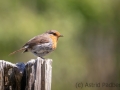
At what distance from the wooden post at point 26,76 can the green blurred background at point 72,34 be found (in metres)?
9.41

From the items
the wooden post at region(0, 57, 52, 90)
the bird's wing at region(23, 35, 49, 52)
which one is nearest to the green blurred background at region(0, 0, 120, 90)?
the bird's wing at region(23, 35, 49, 52)

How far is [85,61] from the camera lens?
17781 mm

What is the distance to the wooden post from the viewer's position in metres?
4.69

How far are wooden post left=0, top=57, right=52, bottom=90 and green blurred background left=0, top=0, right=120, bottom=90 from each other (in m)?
9.41

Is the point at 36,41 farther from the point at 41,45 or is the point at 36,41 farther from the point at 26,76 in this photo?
the point at 26,76

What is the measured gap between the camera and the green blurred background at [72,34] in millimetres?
14884

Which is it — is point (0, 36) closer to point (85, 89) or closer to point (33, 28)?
point (33, 28)

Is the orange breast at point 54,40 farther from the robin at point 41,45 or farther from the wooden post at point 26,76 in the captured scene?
the wooden post at point 26,76

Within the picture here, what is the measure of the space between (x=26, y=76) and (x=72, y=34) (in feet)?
38.8

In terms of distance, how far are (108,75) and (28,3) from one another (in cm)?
437

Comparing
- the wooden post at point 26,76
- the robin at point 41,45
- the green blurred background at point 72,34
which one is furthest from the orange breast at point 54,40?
the green blurred background at point 72,34

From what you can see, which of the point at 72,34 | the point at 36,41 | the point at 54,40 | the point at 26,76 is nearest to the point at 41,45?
the point at 36,41

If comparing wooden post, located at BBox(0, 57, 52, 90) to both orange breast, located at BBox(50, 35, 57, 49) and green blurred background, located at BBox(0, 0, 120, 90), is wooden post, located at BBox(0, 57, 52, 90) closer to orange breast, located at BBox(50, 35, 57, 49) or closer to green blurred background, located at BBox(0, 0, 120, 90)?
orange breast, located at BBox(50, 35, 57, 49)

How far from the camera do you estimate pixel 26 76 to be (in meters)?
4.73
